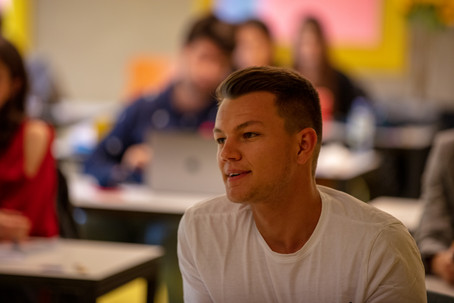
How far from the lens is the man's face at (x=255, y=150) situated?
1.66m

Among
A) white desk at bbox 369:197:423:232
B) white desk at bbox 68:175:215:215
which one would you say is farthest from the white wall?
white desk at bbox 369:197:423:232

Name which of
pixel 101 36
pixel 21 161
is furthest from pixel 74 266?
pixel 101 36

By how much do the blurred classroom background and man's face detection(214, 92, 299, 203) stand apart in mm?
4347

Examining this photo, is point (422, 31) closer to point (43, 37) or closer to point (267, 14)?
point (267, 14)

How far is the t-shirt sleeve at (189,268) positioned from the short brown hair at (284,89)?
1.04ft

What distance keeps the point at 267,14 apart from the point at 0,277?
21.4 feet

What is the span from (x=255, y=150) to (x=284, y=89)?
14cm

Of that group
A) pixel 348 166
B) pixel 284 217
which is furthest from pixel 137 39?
pixel 284 217

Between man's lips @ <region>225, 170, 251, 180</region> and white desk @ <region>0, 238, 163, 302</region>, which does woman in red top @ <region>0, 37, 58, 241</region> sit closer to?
white desk @ <region>0, 238, 163, 302</region>

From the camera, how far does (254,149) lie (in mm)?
1654

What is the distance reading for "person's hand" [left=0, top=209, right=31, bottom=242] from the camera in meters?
2.64

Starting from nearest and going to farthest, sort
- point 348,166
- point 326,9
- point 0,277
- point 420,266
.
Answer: point 420,266, point 0,277, point 348,166, point 326,9

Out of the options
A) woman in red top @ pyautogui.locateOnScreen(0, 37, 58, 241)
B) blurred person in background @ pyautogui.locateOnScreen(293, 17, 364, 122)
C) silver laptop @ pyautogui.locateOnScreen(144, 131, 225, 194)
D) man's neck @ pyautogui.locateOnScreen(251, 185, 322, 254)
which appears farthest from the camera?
blurred person in background @ pyautogui.locateOnScreen(293, 17, 364, 122)

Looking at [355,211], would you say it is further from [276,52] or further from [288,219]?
[276,52]
